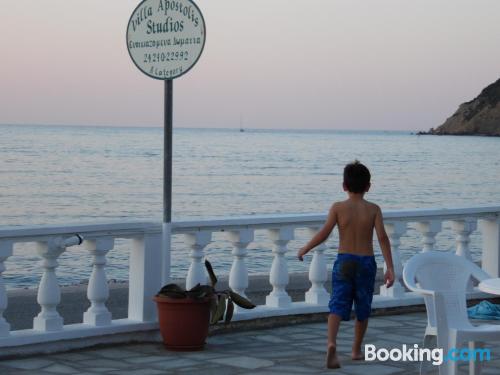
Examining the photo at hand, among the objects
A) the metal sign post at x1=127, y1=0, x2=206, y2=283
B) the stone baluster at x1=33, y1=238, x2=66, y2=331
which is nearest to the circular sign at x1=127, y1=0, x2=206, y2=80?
the metal sign post at x1=127, y1=0, x2=206, y2=283

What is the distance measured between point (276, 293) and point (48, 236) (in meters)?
2.25

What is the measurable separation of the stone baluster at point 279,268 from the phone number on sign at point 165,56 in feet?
5.76

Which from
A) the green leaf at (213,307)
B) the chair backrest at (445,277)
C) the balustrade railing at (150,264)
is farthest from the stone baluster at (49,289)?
the chair backrest at (445,277)

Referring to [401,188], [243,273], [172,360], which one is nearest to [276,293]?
[243,273]

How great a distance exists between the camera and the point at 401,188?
201ft

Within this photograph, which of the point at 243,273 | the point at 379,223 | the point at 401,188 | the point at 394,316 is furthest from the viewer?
the point at 401,188

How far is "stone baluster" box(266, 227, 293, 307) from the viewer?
8.84 m

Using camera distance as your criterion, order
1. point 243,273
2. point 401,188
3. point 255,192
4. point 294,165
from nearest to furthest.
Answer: point 243,273, point 255,192, point 401,188, point 294,165

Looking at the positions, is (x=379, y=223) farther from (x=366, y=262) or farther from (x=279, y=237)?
(x=279, y=237)

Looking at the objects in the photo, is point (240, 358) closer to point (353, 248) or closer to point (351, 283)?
point (351, 283)

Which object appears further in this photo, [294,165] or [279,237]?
[294,165]

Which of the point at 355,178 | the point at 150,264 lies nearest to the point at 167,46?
the point at 150,264

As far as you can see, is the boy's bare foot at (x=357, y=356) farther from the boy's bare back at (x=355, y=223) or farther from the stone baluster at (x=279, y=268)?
the stone baluster at (x=279, y=268)

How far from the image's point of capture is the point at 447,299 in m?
6.34
